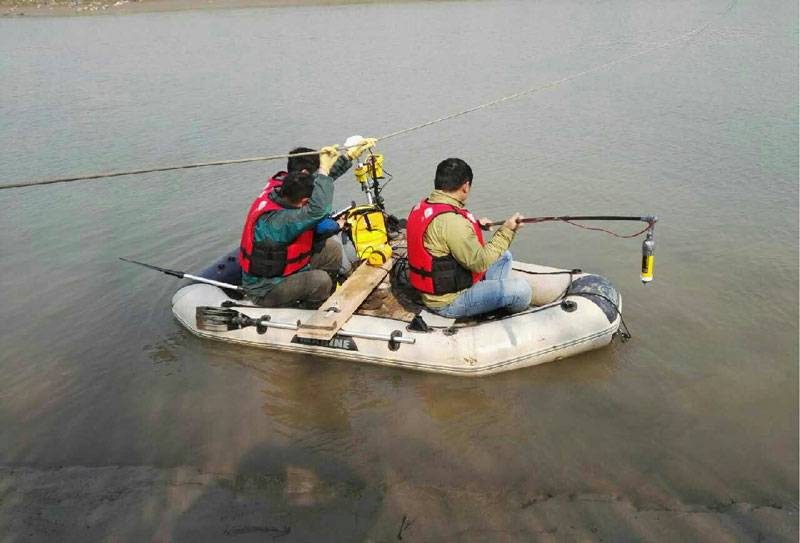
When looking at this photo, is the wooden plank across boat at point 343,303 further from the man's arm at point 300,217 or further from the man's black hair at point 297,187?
the man's black hair at point 297,187

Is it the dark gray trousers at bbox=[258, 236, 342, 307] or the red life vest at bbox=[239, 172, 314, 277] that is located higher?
the red life vest at bbox=[239, 172, 314, 277]

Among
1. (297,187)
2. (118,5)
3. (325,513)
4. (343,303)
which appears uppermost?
(118,5)

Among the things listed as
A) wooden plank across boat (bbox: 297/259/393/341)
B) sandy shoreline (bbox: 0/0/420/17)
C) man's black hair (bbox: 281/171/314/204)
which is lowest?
wooden plank across boat (bbox: 297/259/393/341)

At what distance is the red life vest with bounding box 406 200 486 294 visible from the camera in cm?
491

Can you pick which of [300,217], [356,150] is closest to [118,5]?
[356,150]

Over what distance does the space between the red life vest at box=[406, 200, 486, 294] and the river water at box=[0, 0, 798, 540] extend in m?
0.80

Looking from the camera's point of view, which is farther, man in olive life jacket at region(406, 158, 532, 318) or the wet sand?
man in olive life jacket at region(406, 158, 532, 318)

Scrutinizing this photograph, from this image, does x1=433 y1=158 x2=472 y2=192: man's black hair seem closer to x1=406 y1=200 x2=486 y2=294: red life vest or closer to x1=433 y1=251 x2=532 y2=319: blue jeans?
x1=406 y1=200 x2=486 y2=294: red life vest

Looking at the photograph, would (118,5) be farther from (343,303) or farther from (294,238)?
(343,303)

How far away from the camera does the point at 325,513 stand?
385 centimetres

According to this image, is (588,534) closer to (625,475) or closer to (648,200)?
(625,475)

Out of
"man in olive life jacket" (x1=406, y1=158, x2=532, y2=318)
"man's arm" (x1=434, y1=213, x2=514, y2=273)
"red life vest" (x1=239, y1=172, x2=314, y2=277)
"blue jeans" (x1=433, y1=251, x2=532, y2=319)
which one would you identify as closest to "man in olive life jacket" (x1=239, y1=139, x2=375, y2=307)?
"red life vest" (x1=239, y1=172, x2=314, y2=277)

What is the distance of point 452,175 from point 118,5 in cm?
4872

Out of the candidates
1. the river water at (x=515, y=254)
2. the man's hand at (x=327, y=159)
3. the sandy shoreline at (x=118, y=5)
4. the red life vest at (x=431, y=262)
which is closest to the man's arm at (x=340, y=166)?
the man's hand at (x=327, y=159)
